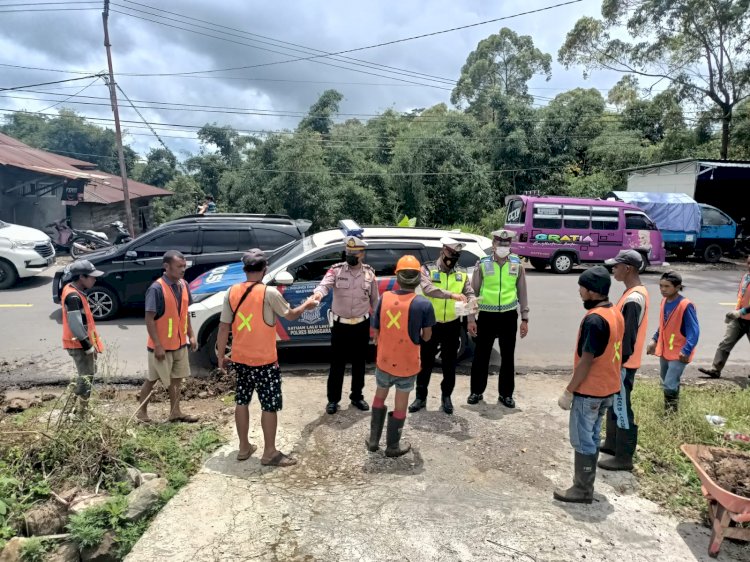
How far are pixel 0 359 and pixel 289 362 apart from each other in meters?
3.86

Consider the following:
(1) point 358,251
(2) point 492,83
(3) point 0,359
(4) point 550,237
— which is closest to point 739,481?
(1) point 358,251

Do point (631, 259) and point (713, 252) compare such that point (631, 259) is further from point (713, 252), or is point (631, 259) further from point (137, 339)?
point (713, 252)

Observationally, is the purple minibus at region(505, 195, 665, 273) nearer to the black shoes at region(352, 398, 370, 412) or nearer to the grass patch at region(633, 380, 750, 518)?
the grass patch at region(633, 380, 750, 518)

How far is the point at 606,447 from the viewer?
4.45 meters

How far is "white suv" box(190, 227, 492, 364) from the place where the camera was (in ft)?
20.9

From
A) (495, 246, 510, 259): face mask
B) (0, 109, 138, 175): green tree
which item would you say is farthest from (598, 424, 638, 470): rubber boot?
(0, 109, 138, 175): green tree

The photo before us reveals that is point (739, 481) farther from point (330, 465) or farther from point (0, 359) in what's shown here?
point (0, 359)

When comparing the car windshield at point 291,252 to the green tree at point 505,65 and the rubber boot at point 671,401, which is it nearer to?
the rubber boot at point 671,401

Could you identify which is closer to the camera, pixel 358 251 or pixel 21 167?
pixel 358 251

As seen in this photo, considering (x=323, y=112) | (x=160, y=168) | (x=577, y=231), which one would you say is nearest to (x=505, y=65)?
(x=323, y=112)

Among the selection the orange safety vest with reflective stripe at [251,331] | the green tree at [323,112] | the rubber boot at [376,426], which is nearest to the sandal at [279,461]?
the rubber boot at [376,426]

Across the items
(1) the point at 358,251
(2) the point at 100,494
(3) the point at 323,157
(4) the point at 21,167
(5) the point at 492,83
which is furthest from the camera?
(5) the point at 492,83

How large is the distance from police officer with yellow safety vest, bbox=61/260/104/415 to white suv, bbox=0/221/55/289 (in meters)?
8.04

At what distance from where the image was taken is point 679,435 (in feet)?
15.3
